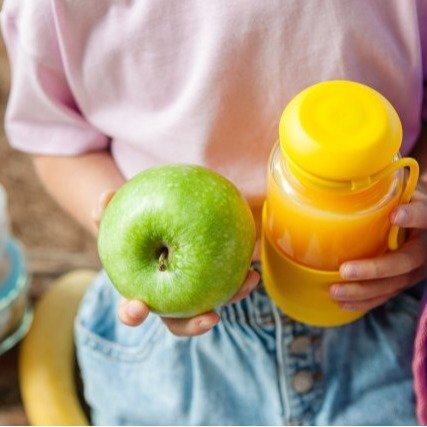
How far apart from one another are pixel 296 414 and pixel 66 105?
38 cm

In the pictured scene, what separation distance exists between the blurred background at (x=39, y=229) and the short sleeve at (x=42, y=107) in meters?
0.46

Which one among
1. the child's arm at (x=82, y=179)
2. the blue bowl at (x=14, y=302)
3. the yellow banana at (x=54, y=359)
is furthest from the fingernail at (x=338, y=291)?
the blue bowl at (x=14, y=302)

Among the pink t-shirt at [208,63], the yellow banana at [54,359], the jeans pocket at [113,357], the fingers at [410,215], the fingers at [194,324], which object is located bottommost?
the yellow banana at [54,359]

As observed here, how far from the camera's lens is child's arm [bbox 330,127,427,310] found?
665 mm

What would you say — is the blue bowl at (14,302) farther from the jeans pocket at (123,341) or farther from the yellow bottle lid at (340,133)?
the yellow bottle lid at (340,133)

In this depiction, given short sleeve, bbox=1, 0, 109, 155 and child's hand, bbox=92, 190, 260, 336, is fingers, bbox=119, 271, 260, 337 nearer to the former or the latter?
child's hand, bbox=92, 190, 260, 336

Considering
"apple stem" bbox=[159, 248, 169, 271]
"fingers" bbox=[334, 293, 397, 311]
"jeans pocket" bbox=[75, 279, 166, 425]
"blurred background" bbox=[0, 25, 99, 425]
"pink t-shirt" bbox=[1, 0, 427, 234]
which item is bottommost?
"blurred background" bbox=[0, 25, 99, 425]

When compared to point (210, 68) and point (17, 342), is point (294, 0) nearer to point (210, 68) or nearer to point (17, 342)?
point (210, 68)

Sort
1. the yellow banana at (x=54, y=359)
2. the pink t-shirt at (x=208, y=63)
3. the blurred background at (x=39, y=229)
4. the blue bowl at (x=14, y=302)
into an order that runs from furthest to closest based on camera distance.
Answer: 1. the blurred background at (x=39, y=229)
2. the blue bowl at (x=14, y=302)
3. the yellow banana at (x=54, y=359)
4. the pink t-shirt at (x=208, y=63)

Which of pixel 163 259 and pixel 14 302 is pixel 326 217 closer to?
pixel 163 259

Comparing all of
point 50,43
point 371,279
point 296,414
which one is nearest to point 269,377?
point 296,414

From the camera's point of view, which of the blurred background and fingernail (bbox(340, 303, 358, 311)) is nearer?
fingernail (bbox(340, 303, 358, 311))

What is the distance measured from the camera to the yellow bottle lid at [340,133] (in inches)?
23.0

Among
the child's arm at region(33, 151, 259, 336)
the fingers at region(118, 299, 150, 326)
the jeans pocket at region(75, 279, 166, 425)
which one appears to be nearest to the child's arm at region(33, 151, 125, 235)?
the child's arm at region(33, 151, 259, 336)
